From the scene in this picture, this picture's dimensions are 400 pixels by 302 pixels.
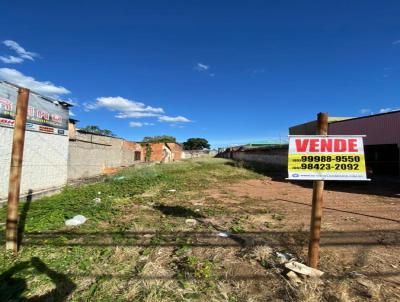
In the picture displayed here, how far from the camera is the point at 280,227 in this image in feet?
18.4

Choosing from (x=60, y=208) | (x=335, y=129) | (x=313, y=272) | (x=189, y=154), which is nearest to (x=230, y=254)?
(x=313, y=272)

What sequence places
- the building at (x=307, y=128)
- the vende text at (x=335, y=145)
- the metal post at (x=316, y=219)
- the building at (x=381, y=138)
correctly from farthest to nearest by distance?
the building at (x=307, y=128) < the building at (x=381, y=138) < the vende text at (x=335, y=145) < the metal post at (x=316, y=219)

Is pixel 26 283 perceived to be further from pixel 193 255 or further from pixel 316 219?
pixel 316 219

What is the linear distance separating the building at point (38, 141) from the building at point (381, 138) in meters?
A: 14.9

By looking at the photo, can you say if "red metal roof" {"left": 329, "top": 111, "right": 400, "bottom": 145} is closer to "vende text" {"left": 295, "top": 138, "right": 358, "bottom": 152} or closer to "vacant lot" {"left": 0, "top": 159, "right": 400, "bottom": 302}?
"vacant lot" {"left": 0, "top": 159, "right": 400, "bottom": 302}

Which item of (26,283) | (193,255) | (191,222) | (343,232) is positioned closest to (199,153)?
(191,222)

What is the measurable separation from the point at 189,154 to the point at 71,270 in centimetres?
5162

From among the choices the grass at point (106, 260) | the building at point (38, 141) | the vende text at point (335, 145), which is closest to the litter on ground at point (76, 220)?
the grass at point (106, 260)

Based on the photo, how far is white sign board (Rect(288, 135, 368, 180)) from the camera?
12.0 feet

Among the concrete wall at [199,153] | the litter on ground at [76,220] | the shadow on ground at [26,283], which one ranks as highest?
the concrete wall at [199,153]

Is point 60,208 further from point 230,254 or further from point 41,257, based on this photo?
point 230,254

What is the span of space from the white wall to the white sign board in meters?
8.17

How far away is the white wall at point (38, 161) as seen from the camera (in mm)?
7844

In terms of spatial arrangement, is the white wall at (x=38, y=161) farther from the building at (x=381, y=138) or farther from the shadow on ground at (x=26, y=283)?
the building at (x=381, y=138)
